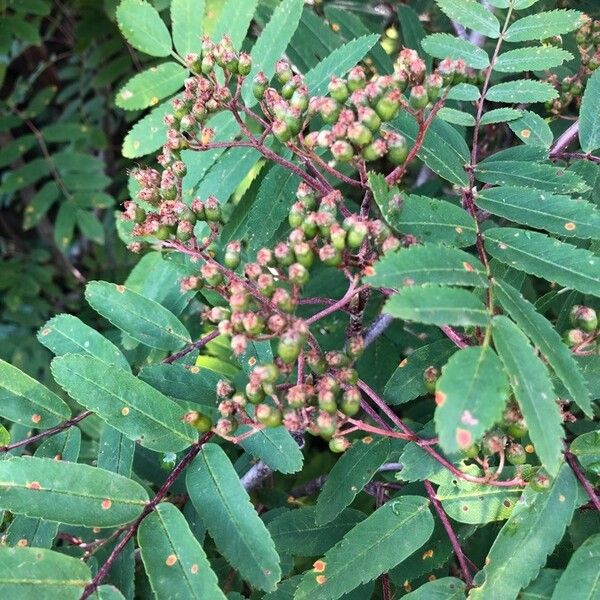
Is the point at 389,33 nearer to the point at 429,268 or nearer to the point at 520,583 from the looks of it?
the point at 429,268

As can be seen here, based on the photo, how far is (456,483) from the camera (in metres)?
1.35

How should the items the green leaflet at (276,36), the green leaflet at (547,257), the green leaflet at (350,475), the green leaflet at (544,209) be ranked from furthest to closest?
1. the green leaflet at (276,36)
2. the green leaflet at (350,475)
3. the green leaflet at (544,209)
4. the green leaflet at (547,257)

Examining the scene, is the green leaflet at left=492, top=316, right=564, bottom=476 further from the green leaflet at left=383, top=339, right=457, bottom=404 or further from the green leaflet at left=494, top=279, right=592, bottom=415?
the green leaflet at left=383, top=339, right=457, bottom=404

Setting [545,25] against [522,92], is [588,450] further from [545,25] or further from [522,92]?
[545,25]

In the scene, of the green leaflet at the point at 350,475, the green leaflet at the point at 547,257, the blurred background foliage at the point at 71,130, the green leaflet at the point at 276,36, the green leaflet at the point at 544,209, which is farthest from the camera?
the blurred background foliage at the point at 71,130

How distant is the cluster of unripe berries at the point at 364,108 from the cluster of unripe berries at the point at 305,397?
1.25 feet

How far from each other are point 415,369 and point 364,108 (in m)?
0.62

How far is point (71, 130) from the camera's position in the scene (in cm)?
340

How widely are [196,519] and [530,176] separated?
1128mm

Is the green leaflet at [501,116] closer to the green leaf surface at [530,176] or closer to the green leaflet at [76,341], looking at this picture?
the green leaf surface at [530,176]

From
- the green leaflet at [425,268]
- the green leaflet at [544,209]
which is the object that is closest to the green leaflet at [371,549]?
the green leaflet at [425,268]

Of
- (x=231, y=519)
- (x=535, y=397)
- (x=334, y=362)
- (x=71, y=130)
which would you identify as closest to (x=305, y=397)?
(x=334, y=362)

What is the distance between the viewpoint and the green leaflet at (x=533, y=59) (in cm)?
160

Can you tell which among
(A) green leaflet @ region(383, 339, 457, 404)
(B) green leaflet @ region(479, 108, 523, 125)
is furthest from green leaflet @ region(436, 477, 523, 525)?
(B) green leaflet @ region(479, 108, 523, 125)
